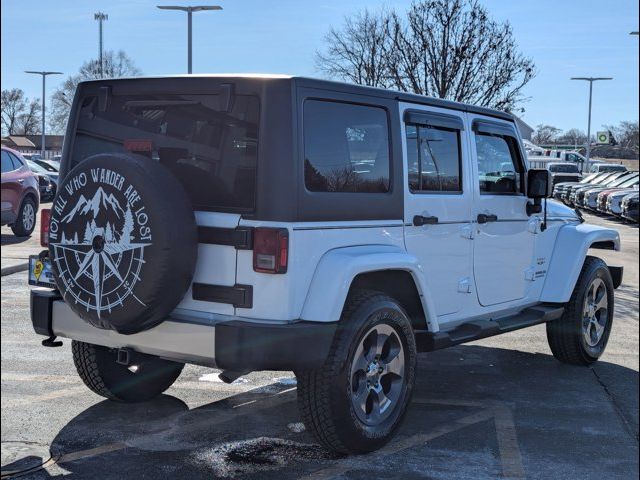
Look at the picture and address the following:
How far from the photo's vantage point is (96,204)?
13.9ft

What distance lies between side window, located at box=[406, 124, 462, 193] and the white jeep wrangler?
1 centimetres

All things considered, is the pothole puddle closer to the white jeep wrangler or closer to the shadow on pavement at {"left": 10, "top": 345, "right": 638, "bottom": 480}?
the shadow on pavement at {"left": 10, "top": 345, "right": 638, "bottom": 480}

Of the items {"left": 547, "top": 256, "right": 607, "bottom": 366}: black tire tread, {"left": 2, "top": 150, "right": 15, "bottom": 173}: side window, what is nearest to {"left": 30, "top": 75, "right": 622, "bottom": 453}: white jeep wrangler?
{"left": 547, "top": 256, "right": 607, "bottom": 366}: black tire tread

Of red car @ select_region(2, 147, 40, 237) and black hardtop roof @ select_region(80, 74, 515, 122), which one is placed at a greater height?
black hardtop roof @ select_region(80, 74, 515, 122)

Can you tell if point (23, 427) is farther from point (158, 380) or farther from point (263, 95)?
point (263, 95)

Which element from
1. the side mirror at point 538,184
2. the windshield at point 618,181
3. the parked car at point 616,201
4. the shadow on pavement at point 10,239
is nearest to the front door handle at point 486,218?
the side mirror at point 538,184

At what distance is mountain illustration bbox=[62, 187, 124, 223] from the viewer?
4.17 metres

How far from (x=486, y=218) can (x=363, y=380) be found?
1.69 metres

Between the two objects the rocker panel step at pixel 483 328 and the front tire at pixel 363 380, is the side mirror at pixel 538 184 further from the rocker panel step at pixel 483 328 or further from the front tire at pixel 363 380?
the front tire at pixel 363 380

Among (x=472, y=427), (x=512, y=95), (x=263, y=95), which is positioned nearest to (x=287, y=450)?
(x=472, y=427)

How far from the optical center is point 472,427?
512 cm

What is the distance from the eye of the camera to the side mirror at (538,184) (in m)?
6.20

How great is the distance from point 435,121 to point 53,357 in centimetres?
356

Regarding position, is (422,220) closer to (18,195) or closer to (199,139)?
(199,139)
